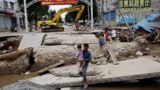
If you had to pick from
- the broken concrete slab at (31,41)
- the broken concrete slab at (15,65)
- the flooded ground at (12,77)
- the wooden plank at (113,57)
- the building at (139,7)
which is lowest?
the flooded ground at (12,77)

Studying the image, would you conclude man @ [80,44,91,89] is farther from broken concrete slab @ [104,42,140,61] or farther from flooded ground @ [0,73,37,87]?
broken concrete slab @ [104,42,140,61]

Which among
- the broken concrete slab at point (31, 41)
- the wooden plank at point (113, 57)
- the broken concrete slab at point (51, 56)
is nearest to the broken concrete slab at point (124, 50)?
the wooden plank at point (113, 57)

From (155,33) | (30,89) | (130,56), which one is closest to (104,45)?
(130,56)

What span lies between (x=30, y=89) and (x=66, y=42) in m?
14.5

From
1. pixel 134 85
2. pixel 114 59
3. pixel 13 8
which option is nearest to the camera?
pixel 134 85

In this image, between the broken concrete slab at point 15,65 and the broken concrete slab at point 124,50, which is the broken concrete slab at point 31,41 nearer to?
the broken concrete slab at point 15,65

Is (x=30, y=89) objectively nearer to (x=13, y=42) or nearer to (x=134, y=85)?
(x=134, y=85)

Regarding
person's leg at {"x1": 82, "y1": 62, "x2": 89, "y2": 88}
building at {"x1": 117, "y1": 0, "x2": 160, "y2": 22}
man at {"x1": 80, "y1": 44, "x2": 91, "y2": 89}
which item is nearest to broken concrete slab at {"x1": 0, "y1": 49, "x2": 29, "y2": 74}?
person's leg at {"x1": 82, "y1": 62, "x2": 89, "y2": 88}

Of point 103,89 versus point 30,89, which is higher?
point 30,89

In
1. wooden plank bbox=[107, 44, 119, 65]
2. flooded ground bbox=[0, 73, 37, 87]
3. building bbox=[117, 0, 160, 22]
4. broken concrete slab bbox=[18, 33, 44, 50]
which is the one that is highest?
building bbox=[117, 0, 160, 22]

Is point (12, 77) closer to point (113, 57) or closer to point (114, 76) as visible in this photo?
point (113, 57)

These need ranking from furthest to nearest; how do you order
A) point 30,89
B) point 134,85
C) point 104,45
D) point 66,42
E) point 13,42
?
point 13,42, point 66,42, point 104,45, point 134,85, point 30,89

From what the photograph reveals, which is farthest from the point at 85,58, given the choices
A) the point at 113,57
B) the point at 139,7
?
the point at 139,7

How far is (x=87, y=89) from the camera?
43.9ft
